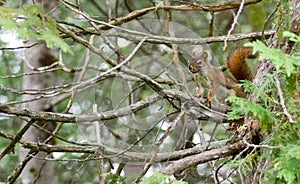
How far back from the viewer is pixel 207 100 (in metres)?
1.63

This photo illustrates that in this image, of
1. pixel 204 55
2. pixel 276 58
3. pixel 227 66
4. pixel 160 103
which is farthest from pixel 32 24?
pixel 227 66

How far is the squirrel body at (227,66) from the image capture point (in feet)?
5.46

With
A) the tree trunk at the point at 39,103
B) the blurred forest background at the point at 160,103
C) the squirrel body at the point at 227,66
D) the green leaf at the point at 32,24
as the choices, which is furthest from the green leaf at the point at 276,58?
the tree trunk at the point at 39,103

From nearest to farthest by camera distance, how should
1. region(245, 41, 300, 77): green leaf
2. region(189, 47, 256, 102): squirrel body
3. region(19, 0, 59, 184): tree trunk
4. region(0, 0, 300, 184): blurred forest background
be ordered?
1. region(245, 41, 300, 77): green leaf
2. region(0, 0, 300, 184): blurred forest background
3. region(189, 47, 256, 102): squirrel body
4. region(19, 0, 59, 184): tree trunk

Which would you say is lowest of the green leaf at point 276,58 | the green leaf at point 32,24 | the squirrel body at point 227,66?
the green leaf at point 276,58

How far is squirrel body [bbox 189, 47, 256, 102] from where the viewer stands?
1664mm

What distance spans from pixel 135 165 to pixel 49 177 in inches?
35.3

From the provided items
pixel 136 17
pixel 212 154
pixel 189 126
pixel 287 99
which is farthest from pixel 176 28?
pixel 287 99

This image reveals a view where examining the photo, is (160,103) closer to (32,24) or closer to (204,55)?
(204,55)

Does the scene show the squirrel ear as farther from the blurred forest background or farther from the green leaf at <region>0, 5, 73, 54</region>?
the green leaf at <region>0, 5, 73, 54</region>

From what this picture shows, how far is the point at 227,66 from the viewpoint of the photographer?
1.98 metres

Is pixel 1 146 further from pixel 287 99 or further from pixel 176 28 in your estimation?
pixel 287 99

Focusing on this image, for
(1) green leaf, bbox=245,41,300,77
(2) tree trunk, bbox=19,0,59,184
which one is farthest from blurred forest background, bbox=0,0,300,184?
(2) tree trunk, bbox=19,0,59,184

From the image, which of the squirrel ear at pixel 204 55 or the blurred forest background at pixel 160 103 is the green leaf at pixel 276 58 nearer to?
the blurred forest background at pixel 160 103
